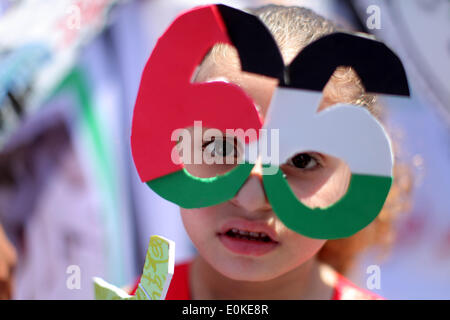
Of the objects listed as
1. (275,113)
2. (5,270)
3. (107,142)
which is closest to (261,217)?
(275,113)

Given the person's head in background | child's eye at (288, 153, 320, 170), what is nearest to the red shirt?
the person's head in background

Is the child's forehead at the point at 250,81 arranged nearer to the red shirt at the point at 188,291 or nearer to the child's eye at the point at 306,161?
the child's eye at the point at 306,161

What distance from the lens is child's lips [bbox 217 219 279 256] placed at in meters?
0.67

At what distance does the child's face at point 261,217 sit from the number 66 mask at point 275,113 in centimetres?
5

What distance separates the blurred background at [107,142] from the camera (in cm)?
120

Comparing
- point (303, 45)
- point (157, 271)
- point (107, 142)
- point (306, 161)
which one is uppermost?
point (107, 142)

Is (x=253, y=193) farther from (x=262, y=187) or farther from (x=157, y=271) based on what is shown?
(x=157, y=271)

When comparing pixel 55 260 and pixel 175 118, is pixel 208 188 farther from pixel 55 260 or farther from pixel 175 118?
pixel 55 260

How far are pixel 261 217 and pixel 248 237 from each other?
0.04 meters

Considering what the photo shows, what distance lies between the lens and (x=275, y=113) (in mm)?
604

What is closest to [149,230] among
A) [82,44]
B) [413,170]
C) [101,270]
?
[101,270]

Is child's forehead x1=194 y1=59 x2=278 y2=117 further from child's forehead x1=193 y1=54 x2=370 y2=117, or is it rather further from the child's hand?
the child's hand

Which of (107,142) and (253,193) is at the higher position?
(107,142)
